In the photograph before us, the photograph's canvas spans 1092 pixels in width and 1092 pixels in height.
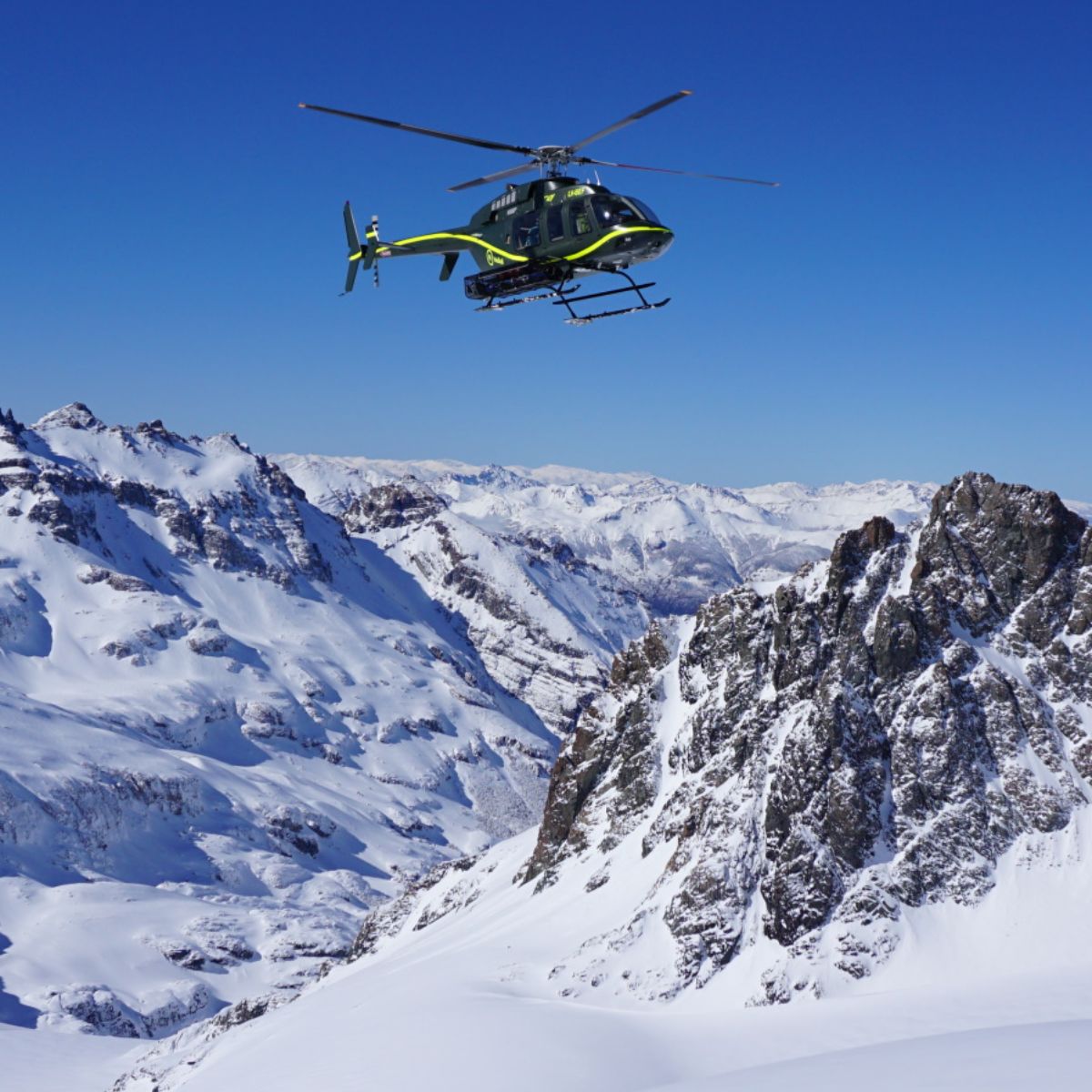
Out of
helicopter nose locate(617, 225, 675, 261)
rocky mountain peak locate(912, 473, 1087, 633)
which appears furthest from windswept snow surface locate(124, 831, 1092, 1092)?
helicopter nose locate(617, 225, 675, 261)

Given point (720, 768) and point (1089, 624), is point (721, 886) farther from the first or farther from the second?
point (1089, 624)

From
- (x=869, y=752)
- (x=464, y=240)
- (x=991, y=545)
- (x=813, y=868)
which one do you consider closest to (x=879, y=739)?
(x=869, y=752)

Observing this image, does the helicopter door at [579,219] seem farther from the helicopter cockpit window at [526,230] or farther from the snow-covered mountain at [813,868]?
the snow-covered mountain at [813,868]

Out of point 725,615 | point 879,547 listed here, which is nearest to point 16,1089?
point 725,615

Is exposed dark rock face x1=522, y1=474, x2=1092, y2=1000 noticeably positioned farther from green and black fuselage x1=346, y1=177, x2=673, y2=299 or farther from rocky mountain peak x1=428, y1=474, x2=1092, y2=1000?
green and black fuselage x1=346, y1=177, x2=673, y2=299

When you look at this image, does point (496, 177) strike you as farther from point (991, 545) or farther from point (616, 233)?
point (991, 545)

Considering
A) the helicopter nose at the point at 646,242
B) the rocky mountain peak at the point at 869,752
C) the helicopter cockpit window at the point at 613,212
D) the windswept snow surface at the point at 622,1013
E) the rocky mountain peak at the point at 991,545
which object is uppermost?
the helicopter cockpit window at the point at 613,212

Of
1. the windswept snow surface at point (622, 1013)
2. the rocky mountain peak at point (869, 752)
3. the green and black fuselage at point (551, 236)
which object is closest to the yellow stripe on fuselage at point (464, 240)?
the green and black fuselage at point (551, 236)
